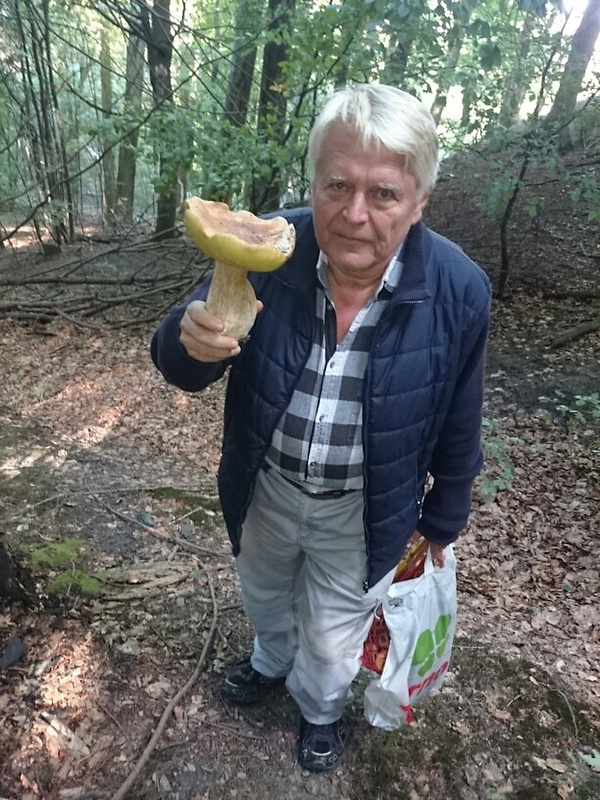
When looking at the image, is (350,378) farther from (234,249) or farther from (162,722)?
(162,722)

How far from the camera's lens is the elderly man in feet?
4.95

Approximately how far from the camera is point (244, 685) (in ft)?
8.20

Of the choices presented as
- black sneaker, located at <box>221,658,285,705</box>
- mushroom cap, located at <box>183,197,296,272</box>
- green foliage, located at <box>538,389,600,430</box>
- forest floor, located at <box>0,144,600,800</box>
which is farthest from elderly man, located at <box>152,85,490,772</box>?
green foliage, located at <box>538,389,600,430</box>

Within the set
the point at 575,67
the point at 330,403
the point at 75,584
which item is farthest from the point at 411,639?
the point at 575,67

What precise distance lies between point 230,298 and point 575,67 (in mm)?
7926

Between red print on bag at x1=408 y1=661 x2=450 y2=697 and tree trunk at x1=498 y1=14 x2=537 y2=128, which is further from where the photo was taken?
tree trunk at x1=498 y1=14 x2=537 y2=128

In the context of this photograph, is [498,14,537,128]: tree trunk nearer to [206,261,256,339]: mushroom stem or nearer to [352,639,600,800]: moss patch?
[352,639,600,800]: moss patch

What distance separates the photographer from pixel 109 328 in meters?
8.19

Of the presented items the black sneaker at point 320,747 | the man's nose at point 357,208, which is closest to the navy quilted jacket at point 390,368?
the man's nose at point 357,208

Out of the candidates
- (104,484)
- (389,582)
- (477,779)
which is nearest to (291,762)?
(477,779)

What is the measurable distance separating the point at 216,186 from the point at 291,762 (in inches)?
243

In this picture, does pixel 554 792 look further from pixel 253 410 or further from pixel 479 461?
pixel 253 410

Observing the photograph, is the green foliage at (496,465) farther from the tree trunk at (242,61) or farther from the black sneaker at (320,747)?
the tree trunk at (242,61)

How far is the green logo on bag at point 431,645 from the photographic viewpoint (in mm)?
2057
